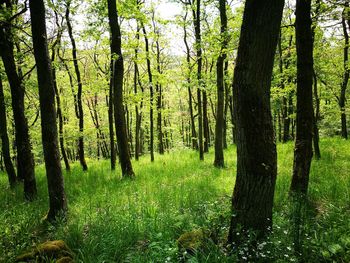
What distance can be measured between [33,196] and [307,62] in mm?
8739

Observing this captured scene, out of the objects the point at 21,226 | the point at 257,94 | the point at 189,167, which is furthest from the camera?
the point at 189,167

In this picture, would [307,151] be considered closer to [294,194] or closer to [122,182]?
[294,194]

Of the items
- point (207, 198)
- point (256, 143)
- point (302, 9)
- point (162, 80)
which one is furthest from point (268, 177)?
point (162, 80)

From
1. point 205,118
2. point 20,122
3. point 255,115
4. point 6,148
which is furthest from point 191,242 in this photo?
point 205,118

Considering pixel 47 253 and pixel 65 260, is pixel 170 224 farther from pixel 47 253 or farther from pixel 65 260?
pixel 47 253

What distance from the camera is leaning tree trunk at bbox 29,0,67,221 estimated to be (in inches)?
225

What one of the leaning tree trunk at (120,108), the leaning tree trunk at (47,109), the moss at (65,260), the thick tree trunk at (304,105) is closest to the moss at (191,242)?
the moss at (65,260)

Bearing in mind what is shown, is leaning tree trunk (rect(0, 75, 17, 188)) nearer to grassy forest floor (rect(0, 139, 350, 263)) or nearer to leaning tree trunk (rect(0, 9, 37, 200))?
grassy forest floor (rect(0, 139, 350, 263))

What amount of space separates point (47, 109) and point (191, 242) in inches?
174

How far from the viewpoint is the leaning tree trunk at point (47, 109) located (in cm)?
571

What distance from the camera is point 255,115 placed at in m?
3.46

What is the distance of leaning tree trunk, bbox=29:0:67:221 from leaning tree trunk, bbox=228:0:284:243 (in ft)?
14.2

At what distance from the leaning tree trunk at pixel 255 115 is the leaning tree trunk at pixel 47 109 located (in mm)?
4334

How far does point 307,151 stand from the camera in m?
5.73
